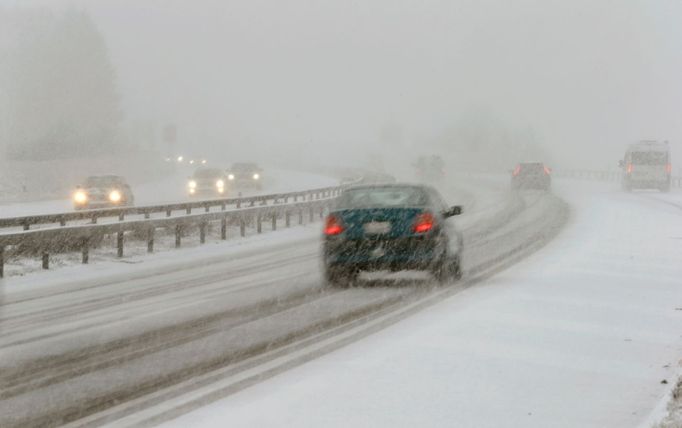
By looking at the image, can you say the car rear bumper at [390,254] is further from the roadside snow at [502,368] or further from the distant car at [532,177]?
the distant car at [532,177]

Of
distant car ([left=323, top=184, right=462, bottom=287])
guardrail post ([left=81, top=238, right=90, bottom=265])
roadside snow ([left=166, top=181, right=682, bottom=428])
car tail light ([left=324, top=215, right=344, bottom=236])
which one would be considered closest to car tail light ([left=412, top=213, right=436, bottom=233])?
distant car ([left=323, top=184, right=462, bottom=287])

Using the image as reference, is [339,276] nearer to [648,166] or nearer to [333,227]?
[333,227]

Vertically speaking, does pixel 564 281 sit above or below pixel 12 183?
above

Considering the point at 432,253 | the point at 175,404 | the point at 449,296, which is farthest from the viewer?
the point at 432,253

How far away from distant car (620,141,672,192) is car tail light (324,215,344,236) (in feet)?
154

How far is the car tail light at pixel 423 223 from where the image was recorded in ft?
53.8

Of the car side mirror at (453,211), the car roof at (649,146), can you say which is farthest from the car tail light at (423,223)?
the car roof at (649,146)

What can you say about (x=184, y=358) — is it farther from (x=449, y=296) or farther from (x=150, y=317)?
(x=449, y=296)

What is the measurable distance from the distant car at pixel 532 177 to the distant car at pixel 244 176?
1533cm

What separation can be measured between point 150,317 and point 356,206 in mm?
4437

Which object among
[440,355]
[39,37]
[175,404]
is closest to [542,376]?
[440,355]

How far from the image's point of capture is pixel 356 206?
1675 cm

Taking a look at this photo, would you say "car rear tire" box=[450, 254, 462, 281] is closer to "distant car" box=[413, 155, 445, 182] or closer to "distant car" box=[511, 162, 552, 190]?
"distant car" box=[511, 162, 552, 190]

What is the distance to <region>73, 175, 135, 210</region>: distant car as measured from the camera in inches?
1570
